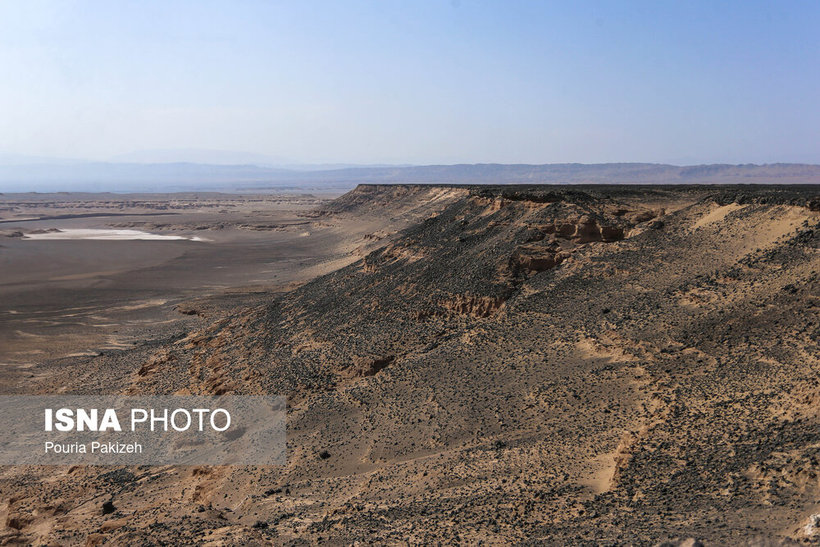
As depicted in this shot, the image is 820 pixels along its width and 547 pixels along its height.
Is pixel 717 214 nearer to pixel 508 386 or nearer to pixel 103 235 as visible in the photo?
pixel 508 386

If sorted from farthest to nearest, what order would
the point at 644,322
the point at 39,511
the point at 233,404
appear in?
the point at 233,404
the point at 644,322
the point at 39,511

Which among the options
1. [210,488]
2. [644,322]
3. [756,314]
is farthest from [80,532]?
[756,314]

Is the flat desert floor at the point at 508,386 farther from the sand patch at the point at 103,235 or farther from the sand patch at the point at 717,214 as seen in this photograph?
the sand patch at the point at 103,235

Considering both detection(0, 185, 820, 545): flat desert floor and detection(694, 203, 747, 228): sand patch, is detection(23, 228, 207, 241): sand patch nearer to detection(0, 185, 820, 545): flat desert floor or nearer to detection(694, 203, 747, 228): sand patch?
detection(0, 185, 820, 545): flat desert floor

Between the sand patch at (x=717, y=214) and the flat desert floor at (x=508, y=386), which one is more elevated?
the sand patch at (x=717, y=214)

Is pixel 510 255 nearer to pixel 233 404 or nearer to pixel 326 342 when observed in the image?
pixel 326 342

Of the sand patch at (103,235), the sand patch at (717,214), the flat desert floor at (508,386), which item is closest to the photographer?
the flat desert floor at (508,386)

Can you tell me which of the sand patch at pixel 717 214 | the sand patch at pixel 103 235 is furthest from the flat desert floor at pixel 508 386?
the sand patch at pixel 103 235

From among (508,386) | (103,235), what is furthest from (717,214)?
(103,235)
